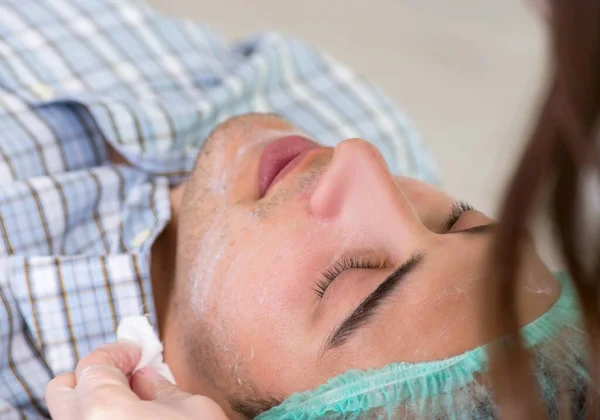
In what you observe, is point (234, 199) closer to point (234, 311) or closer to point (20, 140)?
point (234, 311)

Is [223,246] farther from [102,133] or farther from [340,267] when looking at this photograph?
[102,133]

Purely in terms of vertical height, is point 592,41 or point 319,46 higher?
point 592,41

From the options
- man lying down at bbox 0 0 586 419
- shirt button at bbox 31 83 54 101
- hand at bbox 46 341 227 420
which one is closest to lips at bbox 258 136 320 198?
man lying down at bbox 0 0 586 419

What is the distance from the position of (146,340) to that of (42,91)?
1.54 feet

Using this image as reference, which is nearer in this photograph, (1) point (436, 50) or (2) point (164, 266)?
(2) point (164, 266)

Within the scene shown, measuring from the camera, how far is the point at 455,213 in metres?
0.88

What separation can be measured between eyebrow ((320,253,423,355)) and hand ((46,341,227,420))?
143 mm

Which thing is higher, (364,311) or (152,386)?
(364,311)

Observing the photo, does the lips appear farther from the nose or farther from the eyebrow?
the eyebrow

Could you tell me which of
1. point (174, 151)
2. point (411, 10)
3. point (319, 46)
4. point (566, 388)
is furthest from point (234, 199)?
point (411, 10)

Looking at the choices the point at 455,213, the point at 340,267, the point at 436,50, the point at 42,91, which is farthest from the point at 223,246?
the point at 436,50

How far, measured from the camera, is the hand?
713 mm

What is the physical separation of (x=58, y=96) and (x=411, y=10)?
4.50ft

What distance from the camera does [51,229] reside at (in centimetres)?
101
